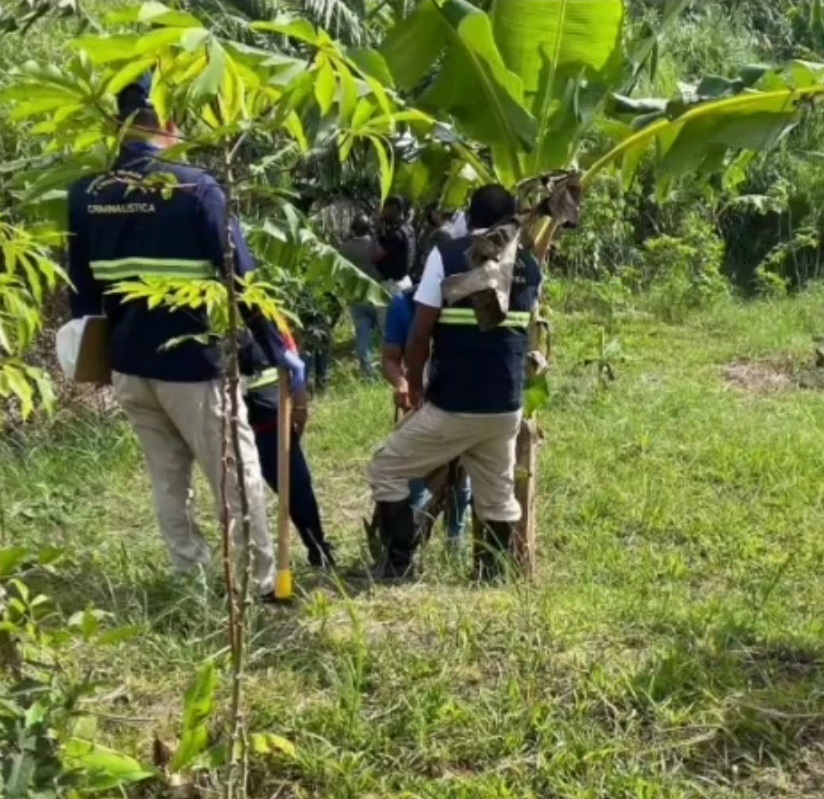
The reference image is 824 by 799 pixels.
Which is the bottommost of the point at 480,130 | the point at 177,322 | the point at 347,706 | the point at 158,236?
the point at 347,706

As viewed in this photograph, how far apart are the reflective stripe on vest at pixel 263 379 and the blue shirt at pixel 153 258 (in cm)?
32

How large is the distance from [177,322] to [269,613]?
1.03 meters

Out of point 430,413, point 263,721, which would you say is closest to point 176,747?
point 263,721

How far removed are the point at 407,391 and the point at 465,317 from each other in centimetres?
49

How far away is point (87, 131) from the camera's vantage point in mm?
2848

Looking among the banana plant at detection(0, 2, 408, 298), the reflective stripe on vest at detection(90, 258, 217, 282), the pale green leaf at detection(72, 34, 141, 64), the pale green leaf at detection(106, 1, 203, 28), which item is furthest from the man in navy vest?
the pale green leaf at detection(106, 1, 203, 28)

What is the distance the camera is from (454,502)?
589 cm

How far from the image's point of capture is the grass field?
144 inches

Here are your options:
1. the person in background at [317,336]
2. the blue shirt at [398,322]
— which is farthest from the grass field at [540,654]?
the person in background at [317,336]

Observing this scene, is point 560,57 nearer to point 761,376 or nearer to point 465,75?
point 465,75

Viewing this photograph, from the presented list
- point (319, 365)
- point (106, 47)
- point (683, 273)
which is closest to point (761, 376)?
point (319, 365)

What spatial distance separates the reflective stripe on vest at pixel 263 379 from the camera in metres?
5.09

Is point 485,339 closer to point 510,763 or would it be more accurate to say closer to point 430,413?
point 430,413

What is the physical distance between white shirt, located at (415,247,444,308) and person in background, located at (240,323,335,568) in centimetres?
52
